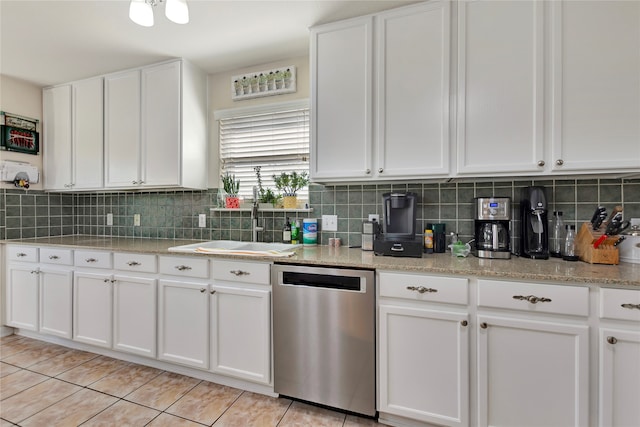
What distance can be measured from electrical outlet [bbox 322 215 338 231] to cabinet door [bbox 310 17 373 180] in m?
0.42

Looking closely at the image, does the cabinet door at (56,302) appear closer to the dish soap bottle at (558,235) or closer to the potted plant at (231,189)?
the potted plant at (231,189)

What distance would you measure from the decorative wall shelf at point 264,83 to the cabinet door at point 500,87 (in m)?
1.29

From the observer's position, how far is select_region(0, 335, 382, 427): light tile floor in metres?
1.64

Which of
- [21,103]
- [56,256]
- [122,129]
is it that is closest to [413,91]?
[122,129]

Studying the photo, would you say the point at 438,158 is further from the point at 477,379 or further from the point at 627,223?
the point at 477,379

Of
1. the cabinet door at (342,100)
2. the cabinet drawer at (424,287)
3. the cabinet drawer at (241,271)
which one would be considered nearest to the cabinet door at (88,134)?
the cabinet drawer at (241,271)

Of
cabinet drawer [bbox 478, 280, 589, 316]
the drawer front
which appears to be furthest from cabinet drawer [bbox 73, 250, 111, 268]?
cabinet drawer [bbox 478, 280, 589, 316]

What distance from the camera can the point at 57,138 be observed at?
2.89 m

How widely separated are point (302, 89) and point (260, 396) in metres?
2.28

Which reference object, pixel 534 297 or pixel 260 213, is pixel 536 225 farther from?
pixel 260 213

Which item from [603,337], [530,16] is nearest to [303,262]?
[603,337]

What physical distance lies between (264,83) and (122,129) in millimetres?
1350

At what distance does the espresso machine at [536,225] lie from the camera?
1.68 meters

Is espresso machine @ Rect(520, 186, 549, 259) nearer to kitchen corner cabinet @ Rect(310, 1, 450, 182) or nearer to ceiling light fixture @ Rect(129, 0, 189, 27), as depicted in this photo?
kitchen corner cabinet @ Rect(310, 1, 450, 182)
